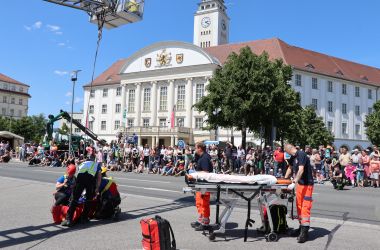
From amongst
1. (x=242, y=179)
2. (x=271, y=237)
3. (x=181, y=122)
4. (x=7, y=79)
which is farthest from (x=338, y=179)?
(x=7, y=79)

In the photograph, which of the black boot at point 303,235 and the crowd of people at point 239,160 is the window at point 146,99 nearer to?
the crowd of people at point 239,160

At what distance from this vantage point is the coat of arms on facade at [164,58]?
71.6 meters

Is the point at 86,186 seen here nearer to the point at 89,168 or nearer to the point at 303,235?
the point at 89,168

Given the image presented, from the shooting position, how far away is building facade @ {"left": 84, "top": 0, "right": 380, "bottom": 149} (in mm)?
67188

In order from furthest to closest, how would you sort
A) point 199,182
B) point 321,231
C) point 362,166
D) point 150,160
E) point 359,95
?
1. point 359,95
2. point 150,160
3. point 362,166
4. point 321,231
5. point 199,182

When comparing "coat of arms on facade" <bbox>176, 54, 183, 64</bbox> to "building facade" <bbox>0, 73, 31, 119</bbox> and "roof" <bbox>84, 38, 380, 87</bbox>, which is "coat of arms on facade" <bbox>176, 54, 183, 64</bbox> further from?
"building facade" <bbox>0, 73, 31, 119</bbox>

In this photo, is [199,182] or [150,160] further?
[150,160]

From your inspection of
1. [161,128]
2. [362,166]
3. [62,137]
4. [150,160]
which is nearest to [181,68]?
[161,128]

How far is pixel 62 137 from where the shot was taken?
3562 cm

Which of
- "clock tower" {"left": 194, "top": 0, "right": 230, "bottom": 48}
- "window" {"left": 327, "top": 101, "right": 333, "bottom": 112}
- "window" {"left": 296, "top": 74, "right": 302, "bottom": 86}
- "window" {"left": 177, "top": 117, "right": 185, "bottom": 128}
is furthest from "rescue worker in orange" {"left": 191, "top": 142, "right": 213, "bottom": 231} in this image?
"clock tower" {"left": 194, "top": 0, "right": 230, "bottom": 48}

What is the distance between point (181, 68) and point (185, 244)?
63.9 meters

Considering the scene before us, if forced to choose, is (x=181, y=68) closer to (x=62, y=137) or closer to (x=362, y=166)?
(x=62, y=137)

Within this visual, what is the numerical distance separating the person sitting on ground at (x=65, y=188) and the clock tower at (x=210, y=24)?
97.3 metres

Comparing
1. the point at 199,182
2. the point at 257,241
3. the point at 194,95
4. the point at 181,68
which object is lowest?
the point at 257,241
